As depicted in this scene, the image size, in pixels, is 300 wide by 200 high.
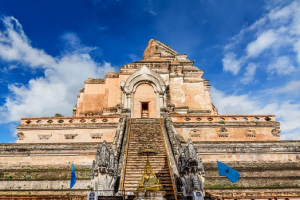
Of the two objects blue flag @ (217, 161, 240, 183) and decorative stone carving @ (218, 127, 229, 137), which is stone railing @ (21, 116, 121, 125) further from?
blue flag @ (217, 161, 240, 183)

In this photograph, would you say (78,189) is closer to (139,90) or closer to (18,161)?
(18,161)

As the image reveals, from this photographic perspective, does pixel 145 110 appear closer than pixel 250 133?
No

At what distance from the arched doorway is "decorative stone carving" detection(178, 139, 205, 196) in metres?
11.5

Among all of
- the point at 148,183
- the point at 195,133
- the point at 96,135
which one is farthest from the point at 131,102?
the point at 148,183

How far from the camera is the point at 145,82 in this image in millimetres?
22156

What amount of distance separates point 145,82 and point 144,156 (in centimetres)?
1071

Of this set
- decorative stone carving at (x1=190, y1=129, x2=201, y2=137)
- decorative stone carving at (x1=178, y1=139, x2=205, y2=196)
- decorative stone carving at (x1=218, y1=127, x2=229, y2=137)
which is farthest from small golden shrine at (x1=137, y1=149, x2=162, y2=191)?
decorative stone carving at (x1=218, y1=127, x2=229, y2=137)

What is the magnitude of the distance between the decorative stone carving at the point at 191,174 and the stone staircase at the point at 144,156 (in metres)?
0.79

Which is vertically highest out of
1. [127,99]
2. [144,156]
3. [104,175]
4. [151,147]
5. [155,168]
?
[127,99]

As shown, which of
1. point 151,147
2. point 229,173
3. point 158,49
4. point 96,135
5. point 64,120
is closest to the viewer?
point 229,173

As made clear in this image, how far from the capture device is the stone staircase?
418 inches

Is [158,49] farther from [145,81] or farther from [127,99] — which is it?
[127,99]

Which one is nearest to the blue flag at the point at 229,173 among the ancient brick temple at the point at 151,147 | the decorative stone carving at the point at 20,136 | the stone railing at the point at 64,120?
the ancient brick temple at the point at 151,147

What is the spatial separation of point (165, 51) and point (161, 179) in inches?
1076
